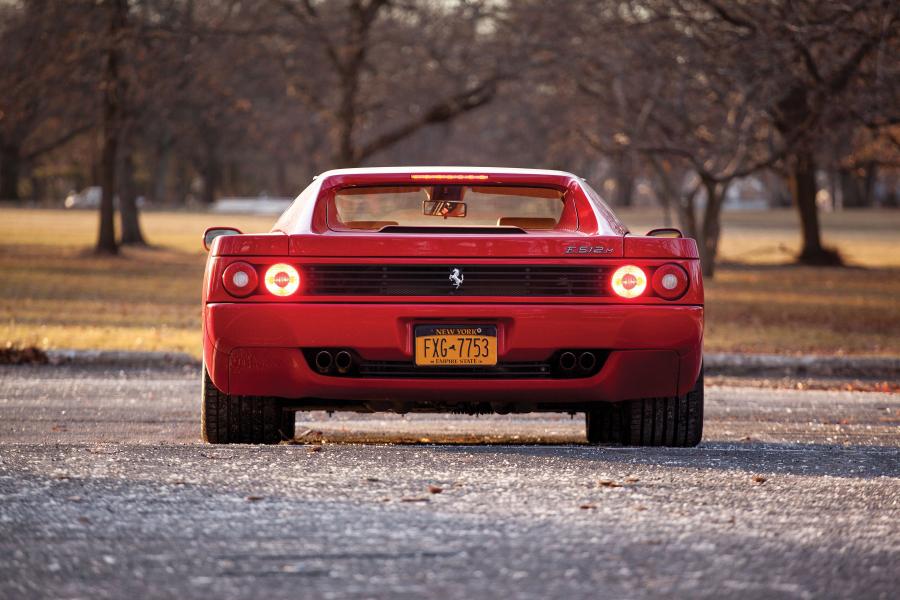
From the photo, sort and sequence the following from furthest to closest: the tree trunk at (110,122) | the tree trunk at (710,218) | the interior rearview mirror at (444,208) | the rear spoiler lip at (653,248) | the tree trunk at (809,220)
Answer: the tree trunk at (809,220)
the tree trunk at (110,122)
the tree trunk at (710,218)
the interior rearview mirror at (444,208)
the rear spoiler lip at (653,248)

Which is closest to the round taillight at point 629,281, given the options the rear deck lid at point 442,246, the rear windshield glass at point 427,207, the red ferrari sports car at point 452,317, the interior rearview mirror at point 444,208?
the red ferrari sports car at point 452,317

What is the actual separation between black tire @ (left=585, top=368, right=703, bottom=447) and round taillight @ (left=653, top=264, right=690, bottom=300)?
504 mm

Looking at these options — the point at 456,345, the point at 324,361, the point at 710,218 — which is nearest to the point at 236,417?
the point at 324,361

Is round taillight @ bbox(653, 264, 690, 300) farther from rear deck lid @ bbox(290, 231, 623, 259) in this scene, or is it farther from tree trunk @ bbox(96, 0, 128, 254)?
tree trunk @ bbox(96, 0, 128, 254)

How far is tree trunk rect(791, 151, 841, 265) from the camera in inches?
1453

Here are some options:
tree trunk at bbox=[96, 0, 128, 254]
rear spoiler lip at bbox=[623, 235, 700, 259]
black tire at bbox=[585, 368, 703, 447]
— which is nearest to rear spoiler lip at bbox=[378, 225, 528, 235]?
rear spoiler lip at bbox=[623, 235, 700, 259]

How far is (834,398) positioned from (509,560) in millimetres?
6621

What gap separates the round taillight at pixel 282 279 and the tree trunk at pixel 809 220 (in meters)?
30.9

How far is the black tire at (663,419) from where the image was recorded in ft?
23.6

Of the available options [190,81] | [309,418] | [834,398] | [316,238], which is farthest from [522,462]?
[190,81]

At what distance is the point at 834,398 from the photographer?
1074cm

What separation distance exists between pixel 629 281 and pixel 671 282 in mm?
199

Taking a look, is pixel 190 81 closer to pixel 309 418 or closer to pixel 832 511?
pixel 309 418

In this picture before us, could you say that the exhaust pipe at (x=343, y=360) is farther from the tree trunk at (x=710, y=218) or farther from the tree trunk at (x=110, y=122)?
the tree trunk at (x=110, y=122)
